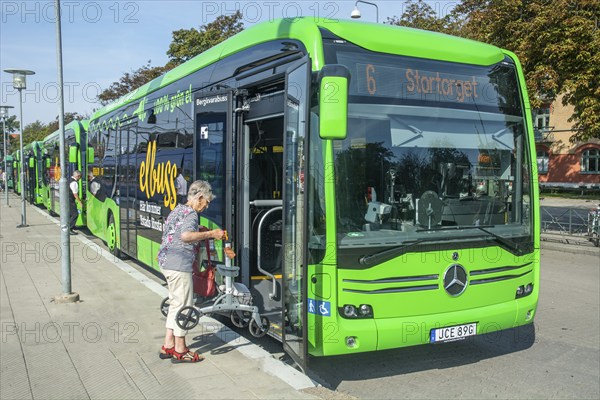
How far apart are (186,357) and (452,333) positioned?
8.43 feet

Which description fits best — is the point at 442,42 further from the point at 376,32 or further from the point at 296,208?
the point at 296,208

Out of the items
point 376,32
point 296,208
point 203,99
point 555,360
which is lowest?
point 555,360

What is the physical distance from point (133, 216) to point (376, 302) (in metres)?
6.76

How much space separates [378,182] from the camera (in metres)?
4.83

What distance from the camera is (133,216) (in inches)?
404

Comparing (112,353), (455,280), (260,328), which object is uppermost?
(455,280)

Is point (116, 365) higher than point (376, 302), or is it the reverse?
point (376, 302)

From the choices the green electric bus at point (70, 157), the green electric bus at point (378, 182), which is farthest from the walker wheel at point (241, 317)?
the green electric bus at point (70, 157)

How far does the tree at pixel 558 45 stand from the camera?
1337 cm

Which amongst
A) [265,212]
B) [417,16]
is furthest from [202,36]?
[265,212]

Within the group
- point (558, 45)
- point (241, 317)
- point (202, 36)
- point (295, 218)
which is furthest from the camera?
point (202, 36)

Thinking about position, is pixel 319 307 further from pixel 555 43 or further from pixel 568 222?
pixel 568 222

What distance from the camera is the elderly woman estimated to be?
5301 mm

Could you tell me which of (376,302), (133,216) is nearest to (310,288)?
(376,302)
